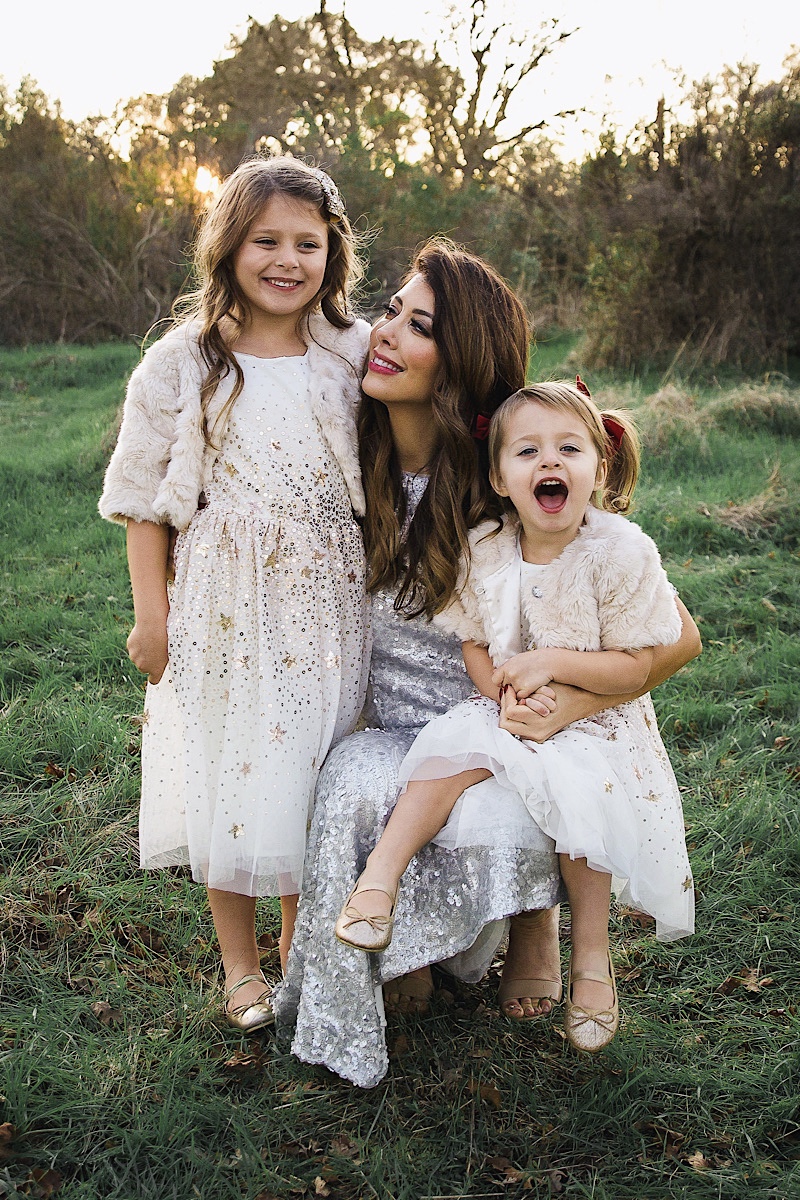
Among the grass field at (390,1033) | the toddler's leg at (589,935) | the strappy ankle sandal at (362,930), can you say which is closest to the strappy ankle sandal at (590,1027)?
the toddler's leg at (589,935)

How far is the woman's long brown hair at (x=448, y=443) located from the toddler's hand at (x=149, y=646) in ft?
1.77

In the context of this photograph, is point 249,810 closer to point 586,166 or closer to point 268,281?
point 268,281

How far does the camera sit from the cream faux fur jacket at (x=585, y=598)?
2.30 metres

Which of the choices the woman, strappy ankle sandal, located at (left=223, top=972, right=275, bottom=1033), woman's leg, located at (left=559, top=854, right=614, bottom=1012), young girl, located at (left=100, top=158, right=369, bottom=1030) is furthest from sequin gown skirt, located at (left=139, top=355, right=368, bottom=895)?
woman's leg, located at (left=559, top=854, right=614, bottom=1012)

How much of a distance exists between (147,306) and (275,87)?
5.58 meters

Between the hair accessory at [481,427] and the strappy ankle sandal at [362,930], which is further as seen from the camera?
the hair accessory at [481,427]

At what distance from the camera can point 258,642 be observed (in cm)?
240

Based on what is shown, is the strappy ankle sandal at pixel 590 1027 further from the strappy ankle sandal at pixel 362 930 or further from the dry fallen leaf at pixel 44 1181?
the dry fallen leaf at pixel 44 1181

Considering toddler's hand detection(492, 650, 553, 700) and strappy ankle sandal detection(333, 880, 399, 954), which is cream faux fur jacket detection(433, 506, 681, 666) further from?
strappy ankle sandal detection(333, 880, 399, 954)

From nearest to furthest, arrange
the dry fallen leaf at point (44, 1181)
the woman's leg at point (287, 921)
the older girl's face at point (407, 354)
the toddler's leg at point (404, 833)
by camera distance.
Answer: the dry fallen leaf at point (44, 1181)
the toddler's leg at point (404, 833)
the older girl's face at point (407, 354)
the woman's leg at point (287, 921)

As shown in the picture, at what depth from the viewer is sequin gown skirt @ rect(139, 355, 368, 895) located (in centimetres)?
237

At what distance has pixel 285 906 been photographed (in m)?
2.61

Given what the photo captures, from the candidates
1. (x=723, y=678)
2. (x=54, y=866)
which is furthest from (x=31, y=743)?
(x=723, y=678)

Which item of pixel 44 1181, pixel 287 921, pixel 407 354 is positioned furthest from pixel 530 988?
pixel 407 354
